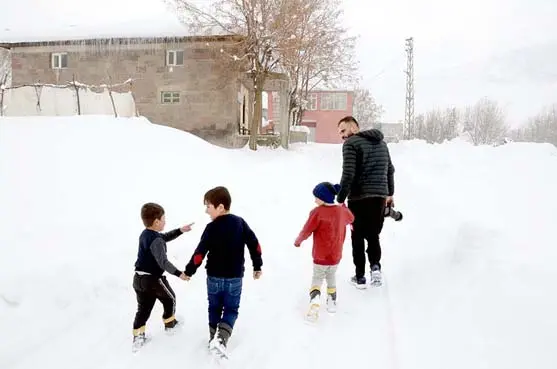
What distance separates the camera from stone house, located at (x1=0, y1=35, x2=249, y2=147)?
2377 centimetres

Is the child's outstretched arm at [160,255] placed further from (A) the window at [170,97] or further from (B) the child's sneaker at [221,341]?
(A) the window at [170,97]

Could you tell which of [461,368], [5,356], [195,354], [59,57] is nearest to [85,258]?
[5,356]

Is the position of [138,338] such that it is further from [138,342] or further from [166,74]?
[166,74]

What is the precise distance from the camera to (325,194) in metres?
4.42

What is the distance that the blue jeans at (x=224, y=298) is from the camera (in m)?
3.74

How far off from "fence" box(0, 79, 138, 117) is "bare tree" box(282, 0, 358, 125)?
9.23 meters

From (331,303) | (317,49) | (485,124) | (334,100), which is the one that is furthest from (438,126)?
(331,303)

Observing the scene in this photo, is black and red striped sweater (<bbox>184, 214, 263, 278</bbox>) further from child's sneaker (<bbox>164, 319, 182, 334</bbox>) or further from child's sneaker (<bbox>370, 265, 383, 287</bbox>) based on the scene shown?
child's sneaker (<bbox>370, 265, 383, 287</bbox>)

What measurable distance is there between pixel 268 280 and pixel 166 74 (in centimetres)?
2102

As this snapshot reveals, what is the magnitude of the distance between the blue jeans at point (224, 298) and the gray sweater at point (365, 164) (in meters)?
1.85

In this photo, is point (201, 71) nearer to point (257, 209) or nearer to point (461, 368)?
point (257, 209)

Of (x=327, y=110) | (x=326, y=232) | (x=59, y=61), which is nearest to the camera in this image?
(x=326, y=232)

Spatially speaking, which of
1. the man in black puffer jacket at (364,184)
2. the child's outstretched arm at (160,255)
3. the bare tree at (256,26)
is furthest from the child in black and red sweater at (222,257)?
the bare tree at (256,26)

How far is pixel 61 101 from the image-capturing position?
55.5 ft
